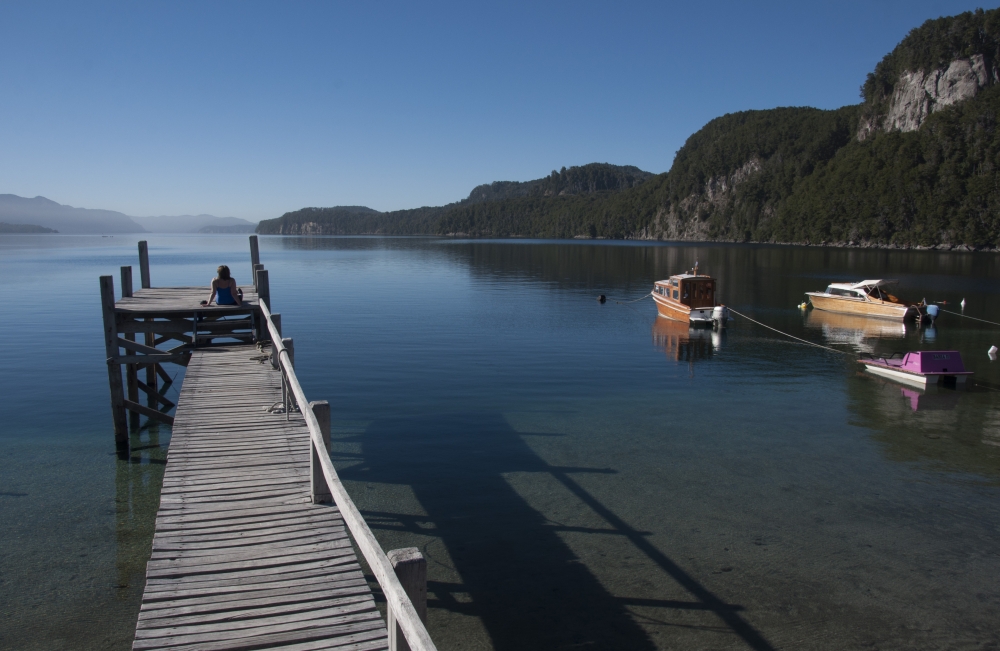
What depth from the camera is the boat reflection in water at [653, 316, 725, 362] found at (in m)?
30.2

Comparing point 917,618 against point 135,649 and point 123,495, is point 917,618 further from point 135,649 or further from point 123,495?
point 123,495

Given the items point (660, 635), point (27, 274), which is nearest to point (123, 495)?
point (660, 635)

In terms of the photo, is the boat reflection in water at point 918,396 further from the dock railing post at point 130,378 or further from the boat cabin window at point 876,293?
the boat cabin window at point 876,293

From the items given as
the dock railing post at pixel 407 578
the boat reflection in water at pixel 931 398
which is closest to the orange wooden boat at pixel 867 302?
the boat reflection in water at pixel 931 398

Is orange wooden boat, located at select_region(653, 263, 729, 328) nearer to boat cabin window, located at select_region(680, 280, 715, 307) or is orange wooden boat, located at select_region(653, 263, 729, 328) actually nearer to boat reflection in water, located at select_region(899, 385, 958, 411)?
boat cabin window, located at select_region(680, 280, 715, 307)

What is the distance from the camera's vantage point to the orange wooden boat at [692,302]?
1496 inches

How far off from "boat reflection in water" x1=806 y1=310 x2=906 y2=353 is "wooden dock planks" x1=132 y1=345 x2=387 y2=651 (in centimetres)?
2969

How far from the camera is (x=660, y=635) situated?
29.1ft

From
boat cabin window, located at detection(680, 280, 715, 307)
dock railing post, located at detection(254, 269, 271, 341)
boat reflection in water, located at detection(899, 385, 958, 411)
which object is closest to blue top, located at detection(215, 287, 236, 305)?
dock railing post, located at detection(254, 269, 271, 341)

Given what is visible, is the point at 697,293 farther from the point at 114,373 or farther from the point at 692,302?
the point at 114,373

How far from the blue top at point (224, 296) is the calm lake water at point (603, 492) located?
13.4 feet

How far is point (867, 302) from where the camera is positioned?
143 ft

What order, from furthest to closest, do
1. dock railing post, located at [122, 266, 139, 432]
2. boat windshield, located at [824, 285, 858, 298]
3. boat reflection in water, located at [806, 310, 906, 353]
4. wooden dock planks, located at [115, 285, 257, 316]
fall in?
boat windshield, located at [824, 285, 858, 298] → boat reflection in water, located at [806, 310, 906, 353] → dock railing post, located at [122, 266, 139, 432] → wooden dock planks, located at [115, 285, 257, 316]

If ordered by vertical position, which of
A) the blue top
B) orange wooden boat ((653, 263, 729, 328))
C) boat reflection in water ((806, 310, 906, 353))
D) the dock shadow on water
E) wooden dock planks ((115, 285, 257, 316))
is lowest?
the dock shadow on water
